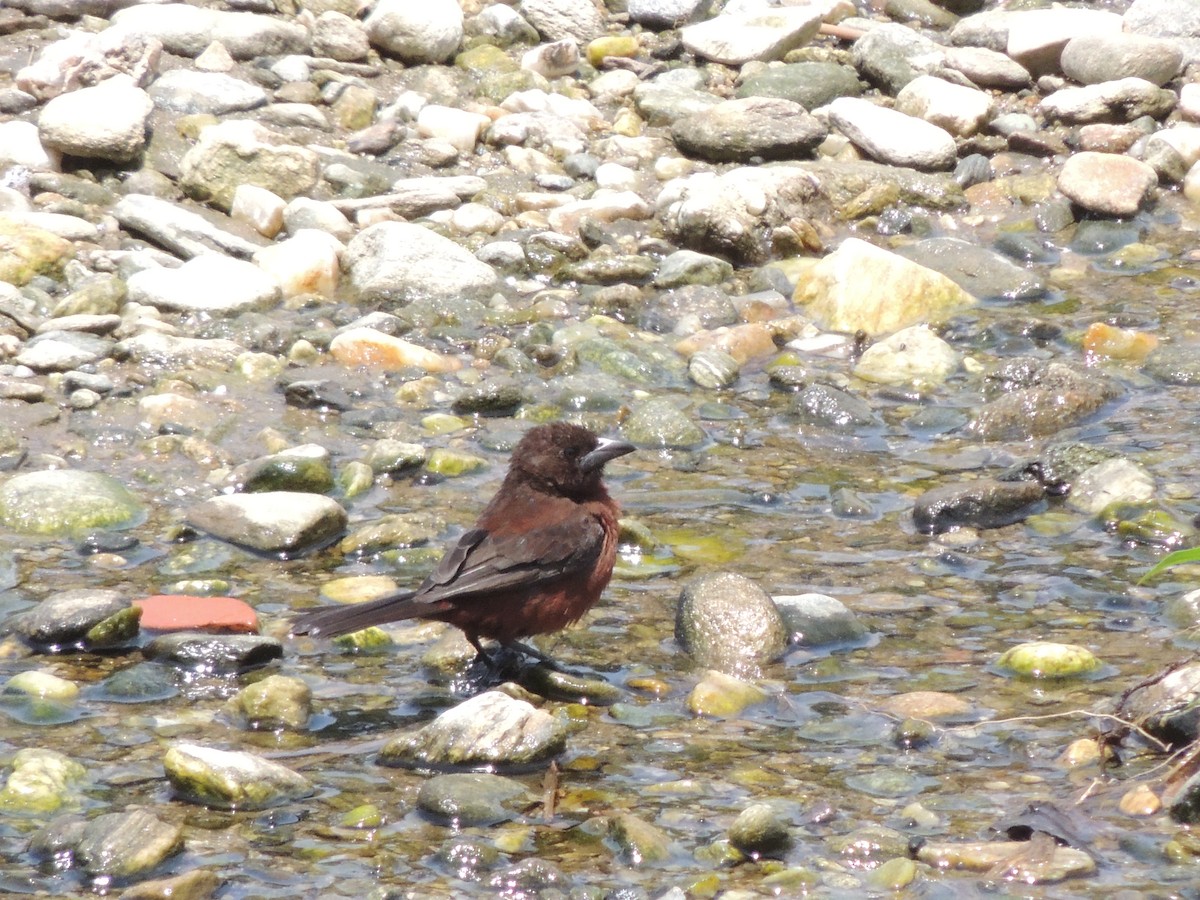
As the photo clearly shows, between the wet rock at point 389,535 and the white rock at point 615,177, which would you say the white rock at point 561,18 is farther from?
the wet rock at point 389,535

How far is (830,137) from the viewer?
1177cm

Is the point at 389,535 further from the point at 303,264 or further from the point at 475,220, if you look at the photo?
the point at 475,220

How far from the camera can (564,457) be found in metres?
6.35

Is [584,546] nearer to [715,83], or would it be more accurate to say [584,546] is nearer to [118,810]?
[118,810]

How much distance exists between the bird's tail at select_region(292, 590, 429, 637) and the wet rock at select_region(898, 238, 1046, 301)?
215 inches

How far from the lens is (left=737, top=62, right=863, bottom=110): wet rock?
12133 mm

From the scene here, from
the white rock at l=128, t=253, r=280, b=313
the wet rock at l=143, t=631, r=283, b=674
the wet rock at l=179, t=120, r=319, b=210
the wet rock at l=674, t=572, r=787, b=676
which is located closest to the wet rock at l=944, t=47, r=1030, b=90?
the wet rock at l=179, t=120, r=319, b=210

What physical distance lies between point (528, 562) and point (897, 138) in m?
6.69

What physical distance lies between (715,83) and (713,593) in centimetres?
750

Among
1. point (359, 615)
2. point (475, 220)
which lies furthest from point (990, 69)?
point (359, 615)

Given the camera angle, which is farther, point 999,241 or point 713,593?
point 999,241

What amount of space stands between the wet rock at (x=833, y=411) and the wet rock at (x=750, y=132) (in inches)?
140

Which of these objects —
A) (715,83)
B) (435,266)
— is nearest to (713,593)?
(435,266)

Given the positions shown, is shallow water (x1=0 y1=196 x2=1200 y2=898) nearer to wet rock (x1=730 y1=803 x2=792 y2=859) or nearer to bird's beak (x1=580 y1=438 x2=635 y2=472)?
wet rock (x1=730 y1=803 x2=792 y2=859)
